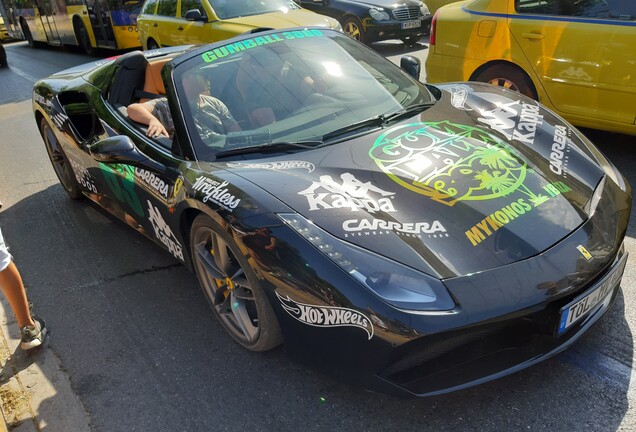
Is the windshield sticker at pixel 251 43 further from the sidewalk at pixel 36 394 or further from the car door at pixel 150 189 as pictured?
the sidewalk at pixel 36 394

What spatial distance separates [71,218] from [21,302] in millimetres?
1814

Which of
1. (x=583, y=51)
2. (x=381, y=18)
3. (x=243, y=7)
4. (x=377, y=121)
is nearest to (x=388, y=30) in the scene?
(x=381, y=18)

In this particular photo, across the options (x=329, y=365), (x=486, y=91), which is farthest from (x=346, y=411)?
(x=486, y=91)

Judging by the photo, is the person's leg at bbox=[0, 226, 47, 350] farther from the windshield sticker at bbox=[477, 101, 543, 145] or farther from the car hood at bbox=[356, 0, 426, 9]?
the car hood at bbox=[356, 0, 426, 9]

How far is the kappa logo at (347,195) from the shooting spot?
2248 millimetres

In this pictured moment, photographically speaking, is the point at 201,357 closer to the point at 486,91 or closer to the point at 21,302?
the point at 21,302

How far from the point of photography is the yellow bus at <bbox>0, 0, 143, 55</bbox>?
13.2 meters

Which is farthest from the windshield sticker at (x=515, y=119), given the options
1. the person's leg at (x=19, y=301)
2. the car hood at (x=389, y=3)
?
the car hood at (x=389, y=3)

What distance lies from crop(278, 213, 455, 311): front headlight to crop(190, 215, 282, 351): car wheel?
17.2 inches

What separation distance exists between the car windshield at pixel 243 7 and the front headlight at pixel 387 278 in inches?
266

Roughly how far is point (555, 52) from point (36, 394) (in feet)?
14.2

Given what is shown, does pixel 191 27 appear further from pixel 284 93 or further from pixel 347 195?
pixel 347 195

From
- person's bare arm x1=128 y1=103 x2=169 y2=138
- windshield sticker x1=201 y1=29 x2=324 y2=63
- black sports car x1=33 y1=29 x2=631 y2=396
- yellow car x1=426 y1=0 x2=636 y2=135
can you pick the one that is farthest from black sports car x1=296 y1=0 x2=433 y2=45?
person's bare arm x1=128 y1=103 x2=169 y2=138

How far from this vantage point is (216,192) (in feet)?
8.18
